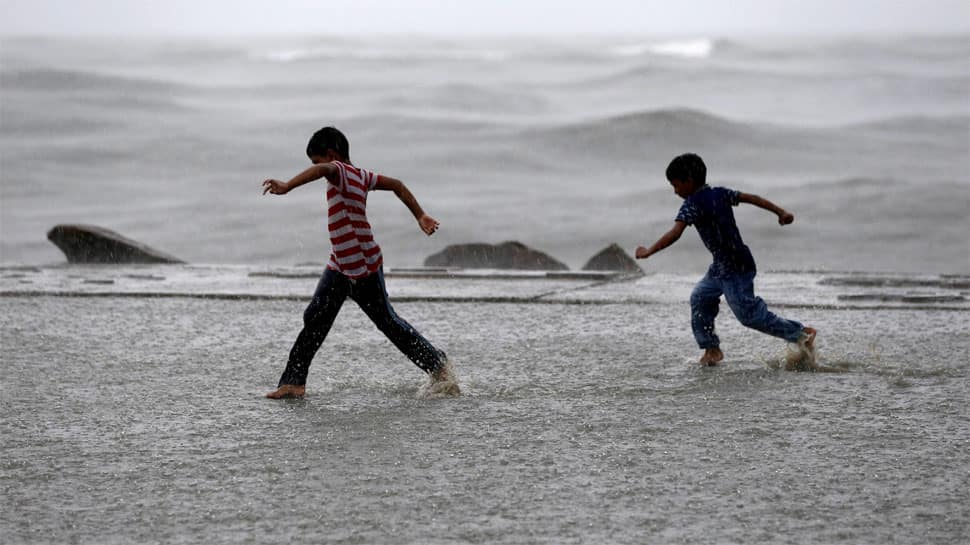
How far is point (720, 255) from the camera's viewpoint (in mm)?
7328

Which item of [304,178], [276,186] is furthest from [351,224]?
[276,186]

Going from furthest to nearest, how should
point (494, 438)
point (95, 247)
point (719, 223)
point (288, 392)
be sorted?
point (95, 247) → point (719, 223) → point (288, 392) → point (494, 438)

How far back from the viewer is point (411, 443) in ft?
18.5

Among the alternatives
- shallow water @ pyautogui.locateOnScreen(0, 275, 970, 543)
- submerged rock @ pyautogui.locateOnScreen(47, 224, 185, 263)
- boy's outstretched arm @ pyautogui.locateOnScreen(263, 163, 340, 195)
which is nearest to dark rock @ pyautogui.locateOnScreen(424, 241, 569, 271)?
submerged rock @ pyautogui.locateOnScreen(47, 224, 185, 263)

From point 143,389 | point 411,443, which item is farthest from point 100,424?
point 411,443

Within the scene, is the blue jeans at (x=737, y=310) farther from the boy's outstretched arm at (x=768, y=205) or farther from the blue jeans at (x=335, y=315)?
the blue jeans at (x=335, y=315)

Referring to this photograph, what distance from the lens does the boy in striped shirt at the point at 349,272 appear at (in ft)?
21.2

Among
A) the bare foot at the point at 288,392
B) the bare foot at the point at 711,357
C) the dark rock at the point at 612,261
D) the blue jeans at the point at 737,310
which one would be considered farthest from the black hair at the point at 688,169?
the dark rock at the point at 612,261

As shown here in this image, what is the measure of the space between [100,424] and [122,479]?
1.02 meters

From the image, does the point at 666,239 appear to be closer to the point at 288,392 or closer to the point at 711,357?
the point at 711,357

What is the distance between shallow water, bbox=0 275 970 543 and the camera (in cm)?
454

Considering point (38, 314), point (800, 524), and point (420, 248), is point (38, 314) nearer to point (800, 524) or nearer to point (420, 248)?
point (800, 524)

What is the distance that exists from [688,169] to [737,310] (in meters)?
0.77

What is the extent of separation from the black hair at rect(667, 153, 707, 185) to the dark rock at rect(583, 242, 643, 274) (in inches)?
223
